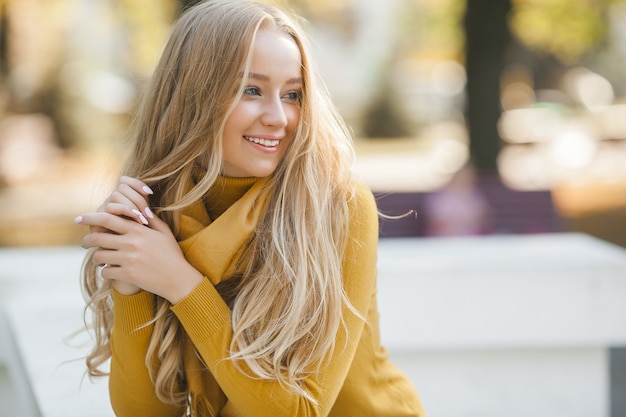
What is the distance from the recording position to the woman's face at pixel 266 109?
1.76 metres

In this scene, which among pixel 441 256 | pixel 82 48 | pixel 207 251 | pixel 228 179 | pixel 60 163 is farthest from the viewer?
pixel 82 48

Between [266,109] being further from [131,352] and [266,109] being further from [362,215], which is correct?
[131,352]

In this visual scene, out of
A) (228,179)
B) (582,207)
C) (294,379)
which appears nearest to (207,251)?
(228,179)

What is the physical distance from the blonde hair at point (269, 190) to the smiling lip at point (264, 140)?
A: 47mm

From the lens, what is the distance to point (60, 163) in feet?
50.4

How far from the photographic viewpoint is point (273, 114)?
1.77m

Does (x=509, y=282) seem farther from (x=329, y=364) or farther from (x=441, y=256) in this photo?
(x=329, y=364)

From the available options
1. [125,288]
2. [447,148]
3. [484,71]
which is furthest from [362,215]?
[447,148]

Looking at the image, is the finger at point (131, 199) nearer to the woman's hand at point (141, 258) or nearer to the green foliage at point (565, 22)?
the woman's hand at point (141, 258)

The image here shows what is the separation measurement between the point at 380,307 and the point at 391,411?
834 mm

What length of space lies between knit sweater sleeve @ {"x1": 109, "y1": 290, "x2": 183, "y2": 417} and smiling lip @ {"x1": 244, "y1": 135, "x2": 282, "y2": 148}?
422mm

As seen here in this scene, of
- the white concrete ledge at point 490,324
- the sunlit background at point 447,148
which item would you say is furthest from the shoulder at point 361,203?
the white concrete ledge at point 490,324

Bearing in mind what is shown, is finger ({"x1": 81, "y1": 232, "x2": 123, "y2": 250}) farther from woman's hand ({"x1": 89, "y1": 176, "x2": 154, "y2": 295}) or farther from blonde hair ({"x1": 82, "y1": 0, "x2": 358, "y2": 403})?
blonde hair ({"x1": 82, "y1": 0, "x2": 358, "y2": 403})

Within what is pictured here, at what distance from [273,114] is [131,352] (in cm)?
63
